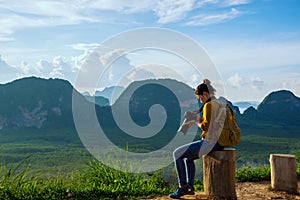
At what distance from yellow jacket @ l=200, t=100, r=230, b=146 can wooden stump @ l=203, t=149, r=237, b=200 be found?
187 mm

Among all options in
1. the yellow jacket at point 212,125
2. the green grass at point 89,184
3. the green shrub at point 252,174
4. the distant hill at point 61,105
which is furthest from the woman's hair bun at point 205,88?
the distant hill at point 61,105

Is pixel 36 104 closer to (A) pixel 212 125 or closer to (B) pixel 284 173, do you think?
(B) pixel 284 173

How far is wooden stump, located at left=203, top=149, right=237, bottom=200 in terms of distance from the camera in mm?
4828

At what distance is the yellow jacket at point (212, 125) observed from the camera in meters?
4.60

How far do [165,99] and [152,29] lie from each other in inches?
3081

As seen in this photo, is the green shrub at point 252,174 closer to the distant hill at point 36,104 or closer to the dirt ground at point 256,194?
the dirt ground at point 256,194

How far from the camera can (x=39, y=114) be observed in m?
83.4

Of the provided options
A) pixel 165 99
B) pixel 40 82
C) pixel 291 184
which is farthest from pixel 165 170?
pixel 40 82

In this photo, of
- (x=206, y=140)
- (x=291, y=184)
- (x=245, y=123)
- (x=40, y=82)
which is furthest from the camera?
(x=40, y=82)

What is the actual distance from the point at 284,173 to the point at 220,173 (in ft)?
5.51

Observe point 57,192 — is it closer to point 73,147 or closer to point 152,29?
point 152,29

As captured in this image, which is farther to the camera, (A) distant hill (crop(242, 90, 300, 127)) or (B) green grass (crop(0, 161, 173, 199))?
(A) distant hill (crop(242, 90, 300, 127))

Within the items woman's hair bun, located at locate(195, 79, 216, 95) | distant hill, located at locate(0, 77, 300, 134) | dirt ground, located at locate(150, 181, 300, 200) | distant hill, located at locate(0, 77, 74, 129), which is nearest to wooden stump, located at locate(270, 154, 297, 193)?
dirt ground, located at locate(150, 181, 300, 200)

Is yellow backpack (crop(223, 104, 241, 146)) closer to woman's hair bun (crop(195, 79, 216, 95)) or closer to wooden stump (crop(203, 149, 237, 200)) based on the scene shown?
wooden stump (crop(203, 149, 237, 200))
